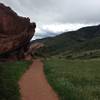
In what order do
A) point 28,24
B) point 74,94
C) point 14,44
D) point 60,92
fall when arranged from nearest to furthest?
point 74,94
point 60,92
point 14,44
point 28,24

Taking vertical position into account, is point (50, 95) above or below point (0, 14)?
below

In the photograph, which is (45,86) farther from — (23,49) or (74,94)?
(23,49)

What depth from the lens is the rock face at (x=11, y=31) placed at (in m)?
58.6

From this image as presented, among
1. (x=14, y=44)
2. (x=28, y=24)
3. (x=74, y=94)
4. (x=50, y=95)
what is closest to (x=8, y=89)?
(x=50, y=95)

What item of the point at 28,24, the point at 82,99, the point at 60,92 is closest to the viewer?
the point at 82,99

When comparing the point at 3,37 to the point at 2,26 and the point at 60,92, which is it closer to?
the point at 2,26

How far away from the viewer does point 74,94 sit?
915 inches

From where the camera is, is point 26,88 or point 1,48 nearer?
point 26,88

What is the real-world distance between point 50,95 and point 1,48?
112 feet

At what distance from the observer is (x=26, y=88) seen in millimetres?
27828

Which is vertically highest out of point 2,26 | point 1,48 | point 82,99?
point 2,26

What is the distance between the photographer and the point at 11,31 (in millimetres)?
62969

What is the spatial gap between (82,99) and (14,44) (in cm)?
4601

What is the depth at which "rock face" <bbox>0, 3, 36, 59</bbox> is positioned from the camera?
58562mm
